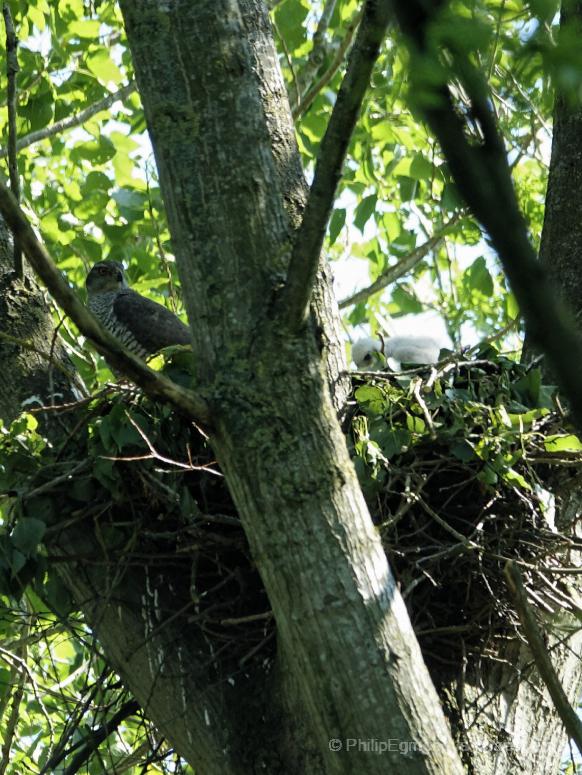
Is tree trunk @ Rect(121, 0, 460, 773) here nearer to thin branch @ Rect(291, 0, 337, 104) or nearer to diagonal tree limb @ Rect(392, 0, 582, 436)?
diagonal tree limb @ Rect(392, 0, 582, 436)

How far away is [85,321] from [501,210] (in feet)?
4.23

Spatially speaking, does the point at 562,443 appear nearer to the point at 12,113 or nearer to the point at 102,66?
the point at 12,113

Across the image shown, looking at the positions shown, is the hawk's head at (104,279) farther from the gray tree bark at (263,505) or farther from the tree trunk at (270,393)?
the tree trunk at (270,393)

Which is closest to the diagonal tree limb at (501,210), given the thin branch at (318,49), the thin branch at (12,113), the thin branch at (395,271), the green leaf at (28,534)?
the green leaf at (28,534)

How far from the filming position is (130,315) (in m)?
5.93

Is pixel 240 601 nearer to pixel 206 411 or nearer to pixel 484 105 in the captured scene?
pixel 206 411

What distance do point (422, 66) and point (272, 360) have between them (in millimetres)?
1417

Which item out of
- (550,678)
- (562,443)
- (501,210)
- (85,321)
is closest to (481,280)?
(562,443)

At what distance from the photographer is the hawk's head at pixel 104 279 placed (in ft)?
22.6

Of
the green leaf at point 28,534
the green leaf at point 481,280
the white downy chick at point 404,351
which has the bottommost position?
the green leaf at point 28,534

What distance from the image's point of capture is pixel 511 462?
3266mm

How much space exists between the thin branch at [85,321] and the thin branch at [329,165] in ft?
1.05

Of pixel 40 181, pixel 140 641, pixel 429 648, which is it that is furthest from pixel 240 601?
pixel 40 181

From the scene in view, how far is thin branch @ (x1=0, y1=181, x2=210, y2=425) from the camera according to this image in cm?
204
